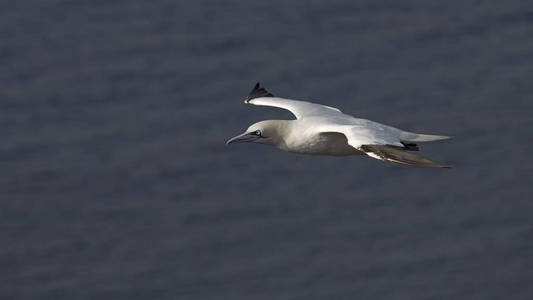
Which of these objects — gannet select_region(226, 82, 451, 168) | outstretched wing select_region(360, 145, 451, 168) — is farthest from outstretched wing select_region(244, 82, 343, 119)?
outstretched wing select_region(360, 145, 451, 168)

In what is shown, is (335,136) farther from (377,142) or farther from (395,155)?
(395,155)

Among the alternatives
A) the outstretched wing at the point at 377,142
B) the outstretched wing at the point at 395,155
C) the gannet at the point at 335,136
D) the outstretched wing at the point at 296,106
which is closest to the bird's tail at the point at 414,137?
the gannet at the point at 335,136

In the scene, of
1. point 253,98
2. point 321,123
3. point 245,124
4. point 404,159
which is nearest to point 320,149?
point 321,123

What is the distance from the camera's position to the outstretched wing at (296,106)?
21.3 meters

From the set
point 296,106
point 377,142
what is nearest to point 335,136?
point 377,142

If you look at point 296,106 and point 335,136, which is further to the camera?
point 296,106

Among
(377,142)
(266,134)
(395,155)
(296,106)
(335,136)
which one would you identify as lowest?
(395,155)

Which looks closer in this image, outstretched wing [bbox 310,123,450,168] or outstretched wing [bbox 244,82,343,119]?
outstretched wing [bbox 310,123,450,168]

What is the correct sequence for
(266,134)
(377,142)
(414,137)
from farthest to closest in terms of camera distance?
(266,134), (414,137), (377,142)

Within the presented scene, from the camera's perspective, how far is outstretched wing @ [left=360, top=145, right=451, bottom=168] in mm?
15939

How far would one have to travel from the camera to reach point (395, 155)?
54.6ft

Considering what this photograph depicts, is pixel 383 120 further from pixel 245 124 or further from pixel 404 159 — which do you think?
pixel 404 159

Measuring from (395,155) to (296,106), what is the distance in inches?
221

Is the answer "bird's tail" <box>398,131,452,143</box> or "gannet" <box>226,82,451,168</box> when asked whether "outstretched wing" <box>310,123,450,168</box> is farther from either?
"bird's tail" <box>398,131,452,143</box>
